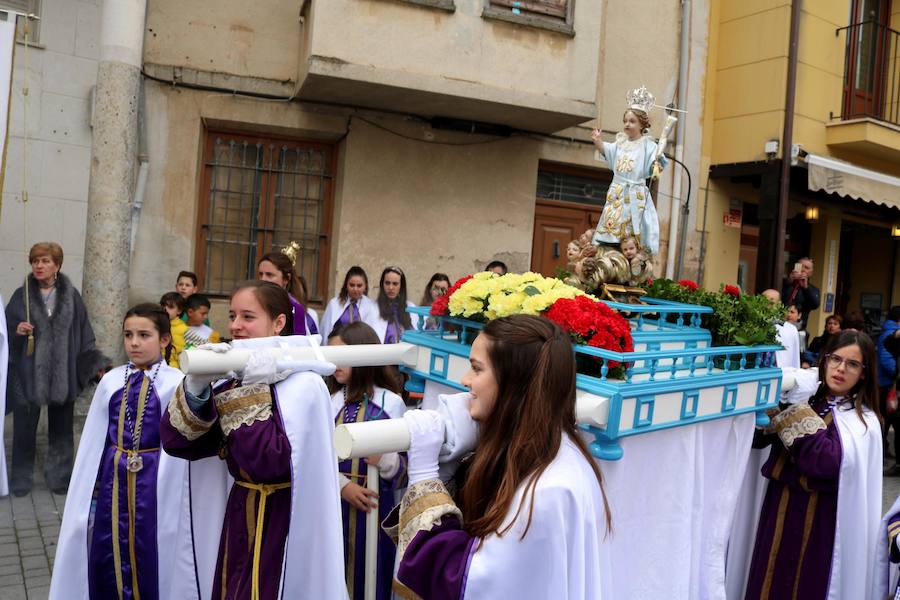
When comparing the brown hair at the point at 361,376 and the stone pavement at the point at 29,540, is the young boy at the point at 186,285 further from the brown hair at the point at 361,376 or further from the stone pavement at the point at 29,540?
the brown hair at the point at 361,376

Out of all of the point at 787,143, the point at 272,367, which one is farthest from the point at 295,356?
the point at 787,143

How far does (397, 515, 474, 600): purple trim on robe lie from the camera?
1845 mm

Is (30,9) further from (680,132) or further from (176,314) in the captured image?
(680,132)

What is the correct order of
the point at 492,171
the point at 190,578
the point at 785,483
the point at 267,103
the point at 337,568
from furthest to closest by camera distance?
the point at 492,171 → the point at 267,103 → the point at 785,483 → the point at 190,578 → the point at 337,568

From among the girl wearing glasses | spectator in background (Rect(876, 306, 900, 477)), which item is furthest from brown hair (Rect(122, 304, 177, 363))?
spectator in background (Rect(876, 306, 900, 477))

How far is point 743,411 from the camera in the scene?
3215 millimetres

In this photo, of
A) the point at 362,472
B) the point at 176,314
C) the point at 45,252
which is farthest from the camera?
the point at 176,314

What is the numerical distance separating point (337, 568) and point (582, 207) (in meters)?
8.01

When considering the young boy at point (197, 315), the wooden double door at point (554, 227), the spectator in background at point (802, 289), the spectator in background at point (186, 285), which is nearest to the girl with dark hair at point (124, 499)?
the young boy at point (197, 315)

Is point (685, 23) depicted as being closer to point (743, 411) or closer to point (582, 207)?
point (582, 207)

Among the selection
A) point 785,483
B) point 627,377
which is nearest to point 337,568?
point 627,377

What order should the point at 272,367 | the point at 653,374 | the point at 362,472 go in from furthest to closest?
the point at 362,472 < the point at 653,374 < the point at 272,367

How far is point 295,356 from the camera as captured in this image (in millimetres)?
2381

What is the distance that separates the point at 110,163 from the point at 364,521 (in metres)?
5.33
